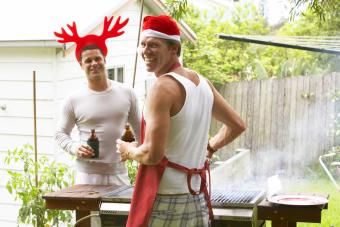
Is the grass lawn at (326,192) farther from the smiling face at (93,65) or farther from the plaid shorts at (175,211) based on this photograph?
the plaid shorts at (175,211)

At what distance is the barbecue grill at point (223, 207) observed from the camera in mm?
3414

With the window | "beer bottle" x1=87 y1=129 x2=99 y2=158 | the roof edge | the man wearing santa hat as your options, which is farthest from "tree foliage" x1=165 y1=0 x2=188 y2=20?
the man wearing santa hat

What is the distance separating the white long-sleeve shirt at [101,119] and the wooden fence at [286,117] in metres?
5.32

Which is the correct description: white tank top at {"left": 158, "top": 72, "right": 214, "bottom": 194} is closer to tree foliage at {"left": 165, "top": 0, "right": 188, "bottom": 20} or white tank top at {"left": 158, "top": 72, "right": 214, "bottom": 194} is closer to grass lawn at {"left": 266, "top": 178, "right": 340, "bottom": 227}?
tree foliage at {"left": 165, "top": 0, "right": 188, "bottom": 20}

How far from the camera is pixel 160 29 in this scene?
312 cm

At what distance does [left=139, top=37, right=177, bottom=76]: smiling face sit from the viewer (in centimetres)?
308

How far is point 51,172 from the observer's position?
5.41 meters

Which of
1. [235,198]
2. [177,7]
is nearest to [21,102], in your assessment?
[177,7]

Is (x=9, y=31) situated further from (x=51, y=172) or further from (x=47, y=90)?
(x=51, y=172)

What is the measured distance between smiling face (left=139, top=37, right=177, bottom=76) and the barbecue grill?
799mm

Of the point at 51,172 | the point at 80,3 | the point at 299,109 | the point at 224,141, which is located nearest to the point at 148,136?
the point at 224,141

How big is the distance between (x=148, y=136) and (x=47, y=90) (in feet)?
10.6

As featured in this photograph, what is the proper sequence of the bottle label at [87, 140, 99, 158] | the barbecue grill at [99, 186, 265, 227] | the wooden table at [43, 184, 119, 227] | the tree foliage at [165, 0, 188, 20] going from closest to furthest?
the barbecue grill at [99, 186, 265, 227] < the wooden table at [43, 184, 119, 227] < the bottle label at [87, 140, 99, 158] < the tree foliage at [165, 0, 188, 20]

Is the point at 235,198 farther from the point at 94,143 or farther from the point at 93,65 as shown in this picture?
the point at 93,65
